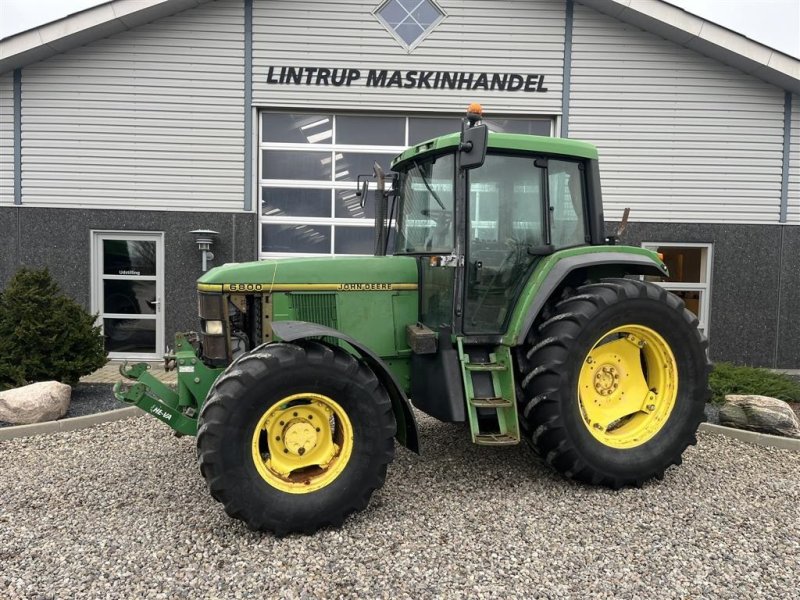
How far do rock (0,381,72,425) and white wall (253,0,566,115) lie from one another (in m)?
4.97

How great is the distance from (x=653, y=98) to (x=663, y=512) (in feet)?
22.9

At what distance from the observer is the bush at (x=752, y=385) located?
5.92 metres

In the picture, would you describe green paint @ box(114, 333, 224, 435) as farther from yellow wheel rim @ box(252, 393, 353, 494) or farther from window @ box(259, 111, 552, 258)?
window @ box(259, 111, 552, 258)

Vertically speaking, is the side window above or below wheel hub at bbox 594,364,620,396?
above

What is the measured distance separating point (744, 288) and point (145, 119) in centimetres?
946

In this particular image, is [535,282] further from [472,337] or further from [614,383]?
[614,383]

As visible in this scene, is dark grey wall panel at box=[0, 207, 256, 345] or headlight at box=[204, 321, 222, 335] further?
dark grey wall panel at box=[0, 207, 256, 345]

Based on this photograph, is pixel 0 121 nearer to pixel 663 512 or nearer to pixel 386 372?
pixel 386 372

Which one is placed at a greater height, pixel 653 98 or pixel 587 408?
pixel 653 98

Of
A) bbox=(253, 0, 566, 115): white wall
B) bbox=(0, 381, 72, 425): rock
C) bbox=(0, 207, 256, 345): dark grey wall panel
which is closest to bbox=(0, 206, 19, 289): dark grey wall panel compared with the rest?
bbox=(0, 207, 256, 345): dark grey wall panel

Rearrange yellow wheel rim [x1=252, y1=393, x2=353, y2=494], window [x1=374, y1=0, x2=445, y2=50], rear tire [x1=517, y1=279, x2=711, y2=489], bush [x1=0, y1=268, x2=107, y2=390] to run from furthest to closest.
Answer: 1. window [x1=374, y1=0, x2=445, y2=50]
2. bush [x1=0, y1=268, x2=107, y2=390]
3. rear tire [x1=517, y1=279, x2=711, y2=489]
4. yellow wheel rim [x1=252, y1=393, x2=353, y2=494]

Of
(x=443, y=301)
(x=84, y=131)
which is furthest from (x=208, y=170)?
(x=443, y=301)

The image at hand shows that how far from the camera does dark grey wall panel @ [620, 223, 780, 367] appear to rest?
8258 millimetres

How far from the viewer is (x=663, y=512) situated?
3.33 m
